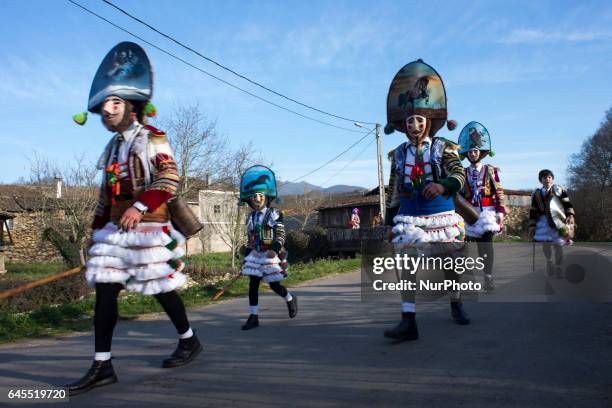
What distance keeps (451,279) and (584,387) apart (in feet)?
7.31

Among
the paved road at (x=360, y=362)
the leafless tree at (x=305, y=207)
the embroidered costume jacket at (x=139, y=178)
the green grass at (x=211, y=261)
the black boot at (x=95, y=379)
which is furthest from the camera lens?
the leafless tree at (x=305, y=207)

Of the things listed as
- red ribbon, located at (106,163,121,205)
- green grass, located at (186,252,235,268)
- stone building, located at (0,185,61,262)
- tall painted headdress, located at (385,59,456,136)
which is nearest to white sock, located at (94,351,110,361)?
red ribbon, located at (106,163,121,205)

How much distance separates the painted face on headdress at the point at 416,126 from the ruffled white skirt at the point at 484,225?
3.15 m

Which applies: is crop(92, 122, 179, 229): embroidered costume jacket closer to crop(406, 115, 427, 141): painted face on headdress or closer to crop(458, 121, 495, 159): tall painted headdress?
crop(406, 115, 427, 141): painted face on headdress

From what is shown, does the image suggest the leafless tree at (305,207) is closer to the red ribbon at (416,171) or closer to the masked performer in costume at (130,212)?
the red ribbon at (416,171)

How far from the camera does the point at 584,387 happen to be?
3230 millimetres

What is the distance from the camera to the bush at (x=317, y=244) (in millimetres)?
23234

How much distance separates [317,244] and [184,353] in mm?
19386

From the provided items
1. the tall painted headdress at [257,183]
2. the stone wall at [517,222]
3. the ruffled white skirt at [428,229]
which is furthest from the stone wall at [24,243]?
the ruffled white skirt at [428,229]

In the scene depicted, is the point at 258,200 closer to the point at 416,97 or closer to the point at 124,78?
the point at 416,97

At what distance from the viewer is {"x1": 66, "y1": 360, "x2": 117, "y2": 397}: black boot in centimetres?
354

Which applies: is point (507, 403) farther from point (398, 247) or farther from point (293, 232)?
point (293, 232)

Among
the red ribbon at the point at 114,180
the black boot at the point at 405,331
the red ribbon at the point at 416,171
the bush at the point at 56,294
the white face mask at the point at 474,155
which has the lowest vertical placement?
the bush at the point at 56,294

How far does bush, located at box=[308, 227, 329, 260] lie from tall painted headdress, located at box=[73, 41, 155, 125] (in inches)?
750
